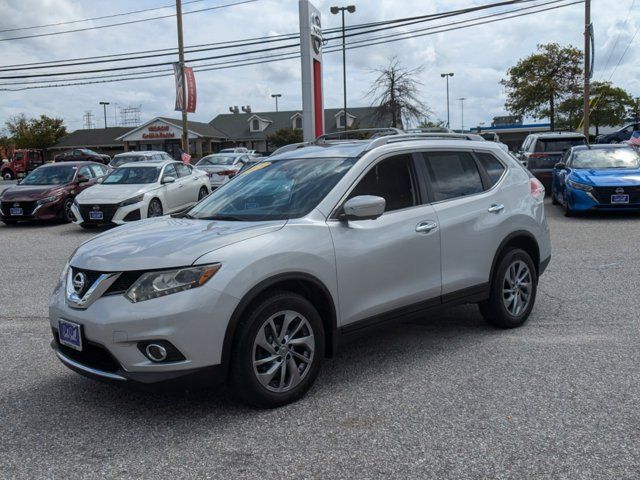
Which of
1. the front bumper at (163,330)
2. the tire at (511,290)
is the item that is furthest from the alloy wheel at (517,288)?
the front bumper at (163,330)

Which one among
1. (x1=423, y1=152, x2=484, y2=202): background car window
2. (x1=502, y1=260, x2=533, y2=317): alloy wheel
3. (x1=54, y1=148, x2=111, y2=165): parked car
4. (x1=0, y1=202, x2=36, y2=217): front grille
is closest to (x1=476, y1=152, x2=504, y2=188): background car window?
(x1=423, y1=152, x2=484, y2=202): background car window

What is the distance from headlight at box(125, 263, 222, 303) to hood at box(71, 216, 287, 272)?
46 millimetres

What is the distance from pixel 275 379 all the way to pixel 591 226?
9698mm

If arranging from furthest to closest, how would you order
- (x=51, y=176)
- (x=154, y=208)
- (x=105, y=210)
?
(x=51, y=176) < (x=154, y=208) < (x=105, y=210)

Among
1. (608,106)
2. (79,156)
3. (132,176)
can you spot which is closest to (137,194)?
(132,176)

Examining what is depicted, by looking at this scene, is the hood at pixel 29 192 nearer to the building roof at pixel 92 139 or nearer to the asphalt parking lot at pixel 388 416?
the asphalt parking lot at pixel 388 416

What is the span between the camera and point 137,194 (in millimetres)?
13352

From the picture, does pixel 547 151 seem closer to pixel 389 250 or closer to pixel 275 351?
pixel 389 250

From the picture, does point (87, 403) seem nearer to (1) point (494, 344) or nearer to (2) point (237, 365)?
(2) point (237, 365)

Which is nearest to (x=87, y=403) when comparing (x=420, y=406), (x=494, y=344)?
(x=420, y=406)

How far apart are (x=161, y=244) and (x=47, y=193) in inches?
479

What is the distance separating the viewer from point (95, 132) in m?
74.4

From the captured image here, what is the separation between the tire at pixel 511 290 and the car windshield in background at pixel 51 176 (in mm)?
12767

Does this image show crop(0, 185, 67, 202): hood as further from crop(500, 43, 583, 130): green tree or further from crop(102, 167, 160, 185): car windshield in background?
crop(500, 43, 583, 130): green tree
